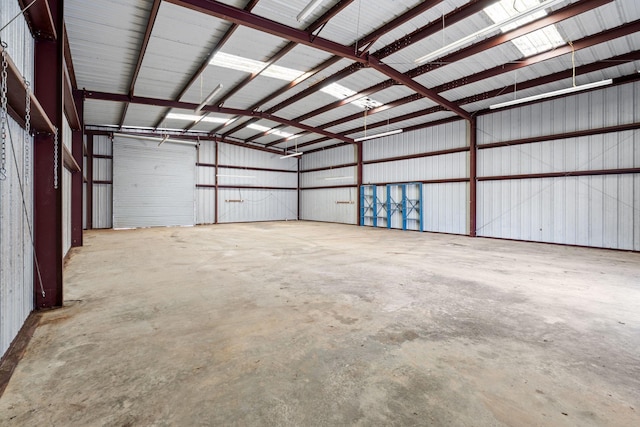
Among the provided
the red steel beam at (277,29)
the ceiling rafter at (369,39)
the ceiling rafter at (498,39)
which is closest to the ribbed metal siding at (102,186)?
the ceiling rafter at (369,39)

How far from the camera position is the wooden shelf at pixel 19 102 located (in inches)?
89.9

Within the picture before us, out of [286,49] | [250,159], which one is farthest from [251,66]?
[250,159]

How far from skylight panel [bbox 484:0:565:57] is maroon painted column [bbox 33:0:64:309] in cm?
746

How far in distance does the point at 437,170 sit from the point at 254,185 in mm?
11469

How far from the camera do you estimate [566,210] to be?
9320 mm

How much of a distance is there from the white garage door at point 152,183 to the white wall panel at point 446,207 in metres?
12.7

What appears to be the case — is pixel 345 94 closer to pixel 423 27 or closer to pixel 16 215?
pixel 423 27

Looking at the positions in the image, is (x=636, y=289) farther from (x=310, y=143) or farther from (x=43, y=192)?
(x=310, y=143)

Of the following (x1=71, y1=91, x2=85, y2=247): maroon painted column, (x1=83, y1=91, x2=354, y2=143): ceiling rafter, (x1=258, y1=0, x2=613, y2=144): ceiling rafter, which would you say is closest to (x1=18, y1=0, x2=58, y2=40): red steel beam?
(x1=71, y1=91, x2=85, y2=247): maroon painted column

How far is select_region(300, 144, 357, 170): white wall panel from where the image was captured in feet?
57.3

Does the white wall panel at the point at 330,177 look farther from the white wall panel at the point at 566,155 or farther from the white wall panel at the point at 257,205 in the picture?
the white wall panel at the point at 566,155

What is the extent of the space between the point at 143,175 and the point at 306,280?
13.9m

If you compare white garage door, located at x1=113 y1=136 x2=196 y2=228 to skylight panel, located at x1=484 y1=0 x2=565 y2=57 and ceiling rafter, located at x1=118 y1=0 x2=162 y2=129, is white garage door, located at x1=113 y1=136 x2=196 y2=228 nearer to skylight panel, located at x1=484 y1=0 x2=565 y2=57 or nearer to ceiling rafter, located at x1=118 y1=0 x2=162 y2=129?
ceiling rafter, located at x1=118 y1=0 x2=162 y2=129

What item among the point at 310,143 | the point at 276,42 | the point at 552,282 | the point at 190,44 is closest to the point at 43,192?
the point at 190,44
